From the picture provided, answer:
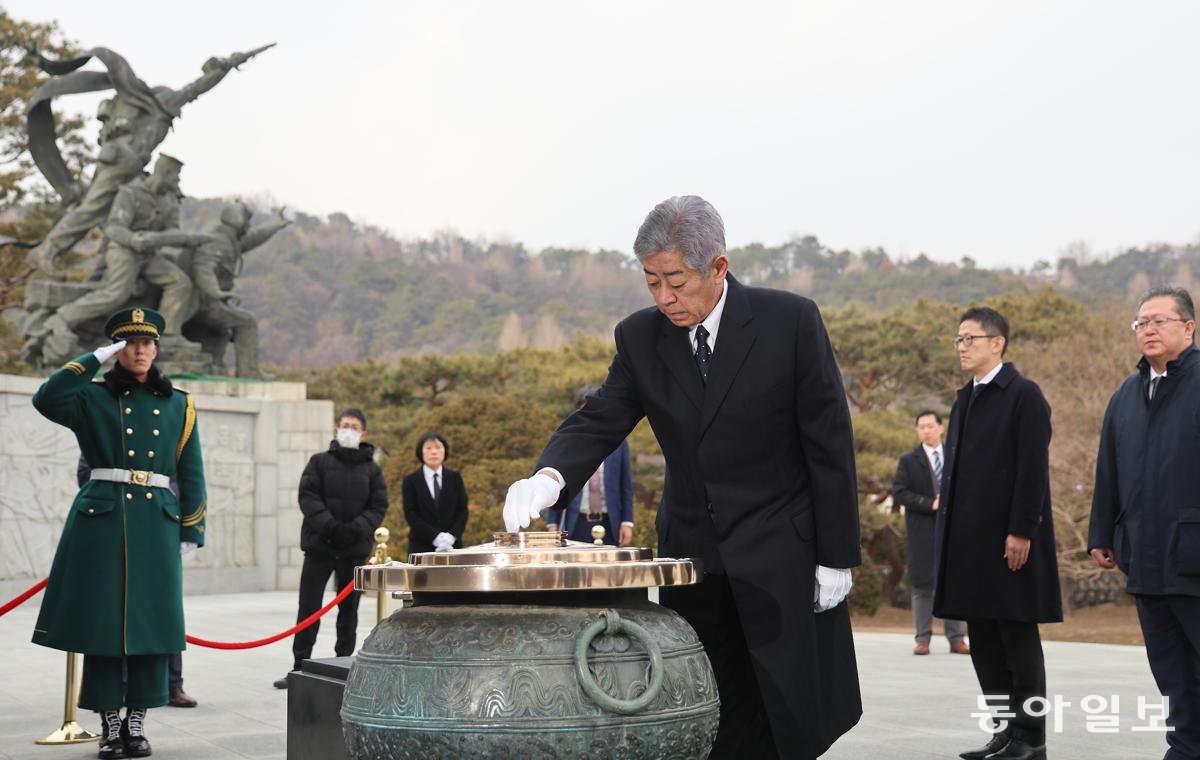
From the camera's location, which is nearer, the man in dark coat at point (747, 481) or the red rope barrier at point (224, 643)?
the man in dark coat at point (747, 481)

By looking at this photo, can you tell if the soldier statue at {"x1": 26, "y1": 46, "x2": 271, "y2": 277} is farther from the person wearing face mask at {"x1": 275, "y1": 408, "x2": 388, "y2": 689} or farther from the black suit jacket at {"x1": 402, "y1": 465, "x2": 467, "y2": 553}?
the person wearing face mask at {"x1": 275, "y1": 408, "x2": 388, "y2": 689}

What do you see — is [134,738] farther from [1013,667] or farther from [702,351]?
[1013,667]

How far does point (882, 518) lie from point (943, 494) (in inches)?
505

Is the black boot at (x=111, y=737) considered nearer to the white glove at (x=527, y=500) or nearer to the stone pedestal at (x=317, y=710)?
the stone pedestal at (x=317, y=710)

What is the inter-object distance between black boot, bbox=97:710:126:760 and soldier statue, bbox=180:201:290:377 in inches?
463

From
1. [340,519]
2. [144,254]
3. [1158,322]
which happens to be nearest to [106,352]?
[340,519]

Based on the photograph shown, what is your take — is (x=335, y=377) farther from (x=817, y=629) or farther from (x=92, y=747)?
(x=817, y=629)

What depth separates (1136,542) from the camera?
443cm

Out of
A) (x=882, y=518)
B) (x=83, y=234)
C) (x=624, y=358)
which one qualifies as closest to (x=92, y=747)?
(x=624, y=358)

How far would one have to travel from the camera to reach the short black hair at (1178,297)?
4504mm

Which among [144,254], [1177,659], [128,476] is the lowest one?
[1177,659]

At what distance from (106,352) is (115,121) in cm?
1215

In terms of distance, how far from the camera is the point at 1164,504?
4.36 meters

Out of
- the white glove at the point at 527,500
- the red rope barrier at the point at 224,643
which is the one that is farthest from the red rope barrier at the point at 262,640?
the white glove at the point at 527,500
